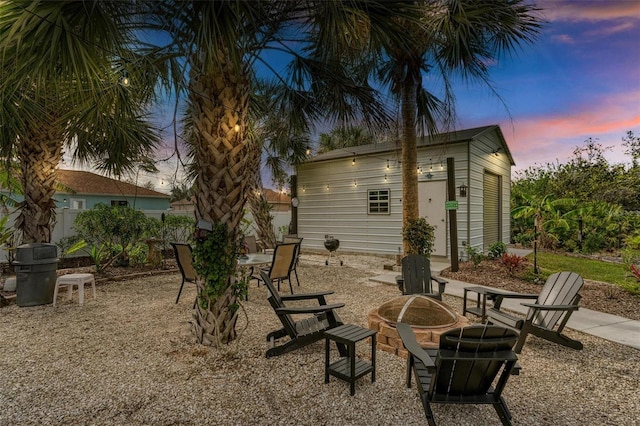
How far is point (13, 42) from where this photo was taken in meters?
2.67

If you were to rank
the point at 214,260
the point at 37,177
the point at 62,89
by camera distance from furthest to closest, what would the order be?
the point at 37,177 → the point at 62,89 → the point at 214,260

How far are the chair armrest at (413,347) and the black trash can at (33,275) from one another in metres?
5.87

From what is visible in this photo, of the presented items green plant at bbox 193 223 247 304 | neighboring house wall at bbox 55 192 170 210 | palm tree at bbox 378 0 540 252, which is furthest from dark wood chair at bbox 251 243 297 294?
neighboring house wall at bbox 55 192 170 210

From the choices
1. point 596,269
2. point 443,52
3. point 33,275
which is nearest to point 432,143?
point 443,52

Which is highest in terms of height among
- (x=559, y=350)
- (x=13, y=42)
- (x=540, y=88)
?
(x=540, y=88)

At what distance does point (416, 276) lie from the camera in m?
5.02

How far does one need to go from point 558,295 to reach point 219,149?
4.21 meters

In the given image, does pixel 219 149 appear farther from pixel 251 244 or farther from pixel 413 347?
pixel 251 244

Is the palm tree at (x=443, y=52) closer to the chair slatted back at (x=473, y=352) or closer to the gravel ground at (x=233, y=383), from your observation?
the chair slatted back at (x=473, y=352)

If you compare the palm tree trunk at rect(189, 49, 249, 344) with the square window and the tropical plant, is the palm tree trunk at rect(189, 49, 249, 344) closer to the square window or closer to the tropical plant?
the tropical plant

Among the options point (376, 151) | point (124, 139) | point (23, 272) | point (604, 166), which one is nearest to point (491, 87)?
point (376, 151)

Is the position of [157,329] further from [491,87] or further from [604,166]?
[604,166]

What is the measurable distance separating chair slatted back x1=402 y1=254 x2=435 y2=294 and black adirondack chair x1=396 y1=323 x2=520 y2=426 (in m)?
2.65

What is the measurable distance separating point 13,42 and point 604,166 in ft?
68.8
